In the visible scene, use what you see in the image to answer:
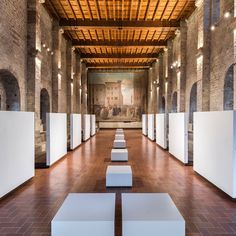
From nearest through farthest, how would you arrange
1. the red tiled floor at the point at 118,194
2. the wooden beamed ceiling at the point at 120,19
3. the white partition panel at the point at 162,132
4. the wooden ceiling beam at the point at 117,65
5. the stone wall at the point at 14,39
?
the red tiled floor at the point at 118,194
the stone wall at the point at 14,39
the white partition panel at the point at 162,132
the wooden beamed ceiling at the point at 120,19
the wooden ceiling beam at the point at 117,65

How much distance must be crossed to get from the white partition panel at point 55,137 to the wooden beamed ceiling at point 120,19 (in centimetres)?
721

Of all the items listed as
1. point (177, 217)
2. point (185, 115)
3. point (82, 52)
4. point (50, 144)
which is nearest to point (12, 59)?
point (50, 144)

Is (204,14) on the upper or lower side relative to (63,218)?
upper

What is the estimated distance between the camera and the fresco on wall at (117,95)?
32562 mm

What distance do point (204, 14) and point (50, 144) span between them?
966 centimetres

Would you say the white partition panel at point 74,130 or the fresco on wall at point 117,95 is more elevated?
the fresco on wall at point 117,95

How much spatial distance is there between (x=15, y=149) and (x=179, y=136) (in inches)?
245

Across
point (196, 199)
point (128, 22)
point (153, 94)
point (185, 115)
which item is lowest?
point (196, 199)

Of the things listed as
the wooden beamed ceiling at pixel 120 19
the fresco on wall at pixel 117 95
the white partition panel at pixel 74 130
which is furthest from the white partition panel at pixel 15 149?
the fresco on wall at pixel 117 95

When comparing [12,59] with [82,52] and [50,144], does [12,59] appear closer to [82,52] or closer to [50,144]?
[50,144]

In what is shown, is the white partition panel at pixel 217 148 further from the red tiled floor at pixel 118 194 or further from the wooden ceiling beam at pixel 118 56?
the wooden ceiling beam at pixel 118 56

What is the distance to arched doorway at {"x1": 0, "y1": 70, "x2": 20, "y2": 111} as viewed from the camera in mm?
11422

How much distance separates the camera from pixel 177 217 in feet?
11.1

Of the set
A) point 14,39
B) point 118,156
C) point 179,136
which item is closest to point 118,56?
point 14,39
